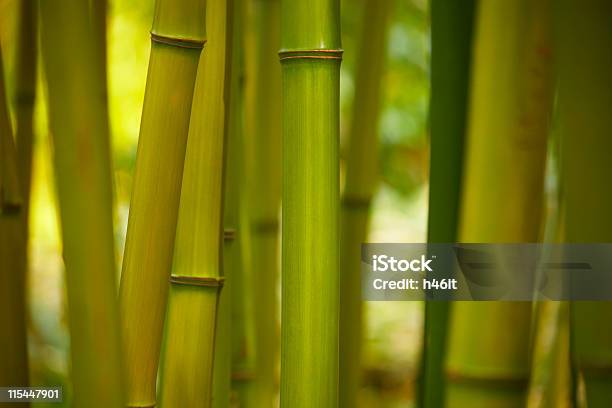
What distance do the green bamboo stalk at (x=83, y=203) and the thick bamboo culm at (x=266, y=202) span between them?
15.5 inches

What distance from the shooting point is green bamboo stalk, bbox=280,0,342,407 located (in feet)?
1.45

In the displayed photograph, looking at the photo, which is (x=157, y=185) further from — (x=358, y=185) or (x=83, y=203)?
(x=358, y=185)

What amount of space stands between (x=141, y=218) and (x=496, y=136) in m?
0.20

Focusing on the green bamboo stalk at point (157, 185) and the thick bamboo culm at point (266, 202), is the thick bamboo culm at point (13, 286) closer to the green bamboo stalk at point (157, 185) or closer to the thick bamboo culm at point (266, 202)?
the green bamboo stalk at point (157, 185)

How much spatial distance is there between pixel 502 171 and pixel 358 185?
336mm

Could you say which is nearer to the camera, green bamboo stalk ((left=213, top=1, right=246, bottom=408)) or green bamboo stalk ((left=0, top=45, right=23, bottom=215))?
green bamboo stalk ((left=0, top=45, right=23, bottom=215))

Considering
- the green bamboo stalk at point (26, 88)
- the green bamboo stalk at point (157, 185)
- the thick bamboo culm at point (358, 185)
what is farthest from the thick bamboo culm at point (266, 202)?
the green bamboo stalk at point (157, 185)

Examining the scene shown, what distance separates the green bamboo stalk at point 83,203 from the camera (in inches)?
17.1

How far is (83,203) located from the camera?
1.45 ft

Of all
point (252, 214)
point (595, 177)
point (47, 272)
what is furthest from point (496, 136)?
point (47, 272)

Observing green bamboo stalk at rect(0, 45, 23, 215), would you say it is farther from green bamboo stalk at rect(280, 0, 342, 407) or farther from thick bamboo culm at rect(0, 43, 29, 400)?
green bamboo stalk at rect(280, 0, 342, 407)

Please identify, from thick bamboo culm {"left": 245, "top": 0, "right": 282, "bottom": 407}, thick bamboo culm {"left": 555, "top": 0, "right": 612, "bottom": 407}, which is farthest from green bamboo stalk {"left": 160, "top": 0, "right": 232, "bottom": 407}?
thick bamboo culm {"left": 245, "top": 0, "right": 282, "bottom": 407}

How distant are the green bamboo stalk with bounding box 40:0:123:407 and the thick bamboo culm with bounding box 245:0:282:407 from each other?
0.39 metres

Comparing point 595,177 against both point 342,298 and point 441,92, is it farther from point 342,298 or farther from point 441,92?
point 342,298
